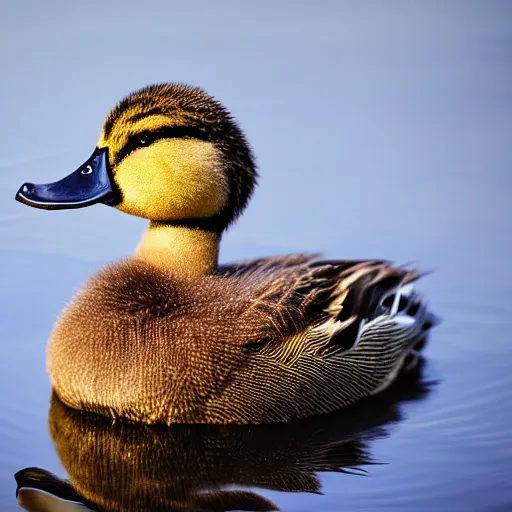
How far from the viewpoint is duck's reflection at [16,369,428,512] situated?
578 cm

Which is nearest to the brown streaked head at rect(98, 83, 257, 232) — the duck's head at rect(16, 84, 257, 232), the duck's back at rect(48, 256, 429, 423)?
the duck's head at rect(16, 84, 257, 232)

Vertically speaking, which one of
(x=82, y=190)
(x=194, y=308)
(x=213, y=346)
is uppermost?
(x=82, y=190)

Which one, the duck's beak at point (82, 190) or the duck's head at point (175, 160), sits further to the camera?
the duck's beak at point (82, 190)

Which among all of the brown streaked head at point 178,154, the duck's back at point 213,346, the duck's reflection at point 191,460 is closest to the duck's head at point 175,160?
the brown streaked head at point 178,154

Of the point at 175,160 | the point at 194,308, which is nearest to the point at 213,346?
the point at 194,308

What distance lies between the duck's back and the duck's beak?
0.38 metres

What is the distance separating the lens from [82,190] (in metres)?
7.02

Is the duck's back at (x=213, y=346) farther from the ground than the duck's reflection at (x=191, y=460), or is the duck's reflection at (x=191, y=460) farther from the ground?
the duck's back at (x=213, y=346)

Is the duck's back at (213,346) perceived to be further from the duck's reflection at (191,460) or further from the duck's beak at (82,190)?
the duck's beak at (82,190)

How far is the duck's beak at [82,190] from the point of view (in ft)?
22.9

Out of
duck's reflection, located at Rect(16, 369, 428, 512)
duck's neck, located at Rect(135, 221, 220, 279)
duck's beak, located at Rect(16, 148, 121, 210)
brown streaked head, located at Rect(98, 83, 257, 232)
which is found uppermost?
brown streaked head, located at Rect(98, 83, 257, 232)

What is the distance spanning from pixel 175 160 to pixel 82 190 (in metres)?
0.56

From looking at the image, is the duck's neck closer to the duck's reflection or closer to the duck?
the duck

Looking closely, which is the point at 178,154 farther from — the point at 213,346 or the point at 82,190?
the point at 213,346
